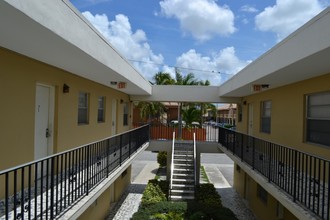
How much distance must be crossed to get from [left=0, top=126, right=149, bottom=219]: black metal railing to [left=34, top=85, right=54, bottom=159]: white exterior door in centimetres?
35

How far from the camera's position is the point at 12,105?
5859 millimetres

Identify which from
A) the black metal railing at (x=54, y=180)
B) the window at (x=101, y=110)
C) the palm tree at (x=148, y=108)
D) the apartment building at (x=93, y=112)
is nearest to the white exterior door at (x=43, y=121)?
the apartment building at (x=93, y=112)

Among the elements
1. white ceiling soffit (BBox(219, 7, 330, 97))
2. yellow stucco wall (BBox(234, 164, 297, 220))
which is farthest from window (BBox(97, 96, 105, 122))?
yellow stucco wall (BBox(234, 164, 297, 220))

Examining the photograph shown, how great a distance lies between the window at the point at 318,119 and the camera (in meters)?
7.76

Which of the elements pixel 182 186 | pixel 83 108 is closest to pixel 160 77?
pixel 182 186

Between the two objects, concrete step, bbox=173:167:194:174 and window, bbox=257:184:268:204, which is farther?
concrete step, bbox=173:167:194:174

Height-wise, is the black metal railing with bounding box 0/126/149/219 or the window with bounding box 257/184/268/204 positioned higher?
the black metal railing with bounding box 0/126/149/219

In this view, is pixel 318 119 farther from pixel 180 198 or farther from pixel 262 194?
pixel 180 198

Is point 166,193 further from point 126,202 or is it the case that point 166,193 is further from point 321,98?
point 321,98

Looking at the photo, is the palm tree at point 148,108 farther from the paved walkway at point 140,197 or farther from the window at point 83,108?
the window at point 83,108

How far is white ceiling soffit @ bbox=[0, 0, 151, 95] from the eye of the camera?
3.60 m

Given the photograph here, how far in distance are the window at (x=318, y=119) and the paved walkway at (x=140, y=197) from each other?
6444mm

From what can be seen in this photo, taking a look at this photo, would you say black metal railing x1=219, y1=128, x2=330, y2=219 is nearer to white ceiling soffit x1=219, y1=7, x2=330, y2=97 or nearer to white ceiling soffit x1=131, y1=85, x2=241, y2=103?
white ceiling soffit x1=219, y1=7, x2=330, y2=97

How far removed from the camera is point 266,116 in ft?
41.1
